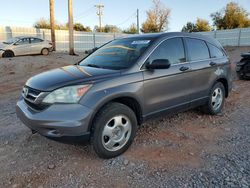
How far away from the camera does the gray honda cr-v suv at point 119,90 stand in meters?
3.26

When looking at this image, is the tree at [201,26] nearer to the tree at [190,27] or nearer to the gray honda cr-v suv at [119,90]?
the tree at [190,27]

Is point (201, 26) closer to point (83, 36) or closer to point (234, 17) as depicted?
point (234, 17)

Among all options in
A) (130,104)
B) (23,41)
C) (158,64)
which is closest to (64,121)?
(130,104)

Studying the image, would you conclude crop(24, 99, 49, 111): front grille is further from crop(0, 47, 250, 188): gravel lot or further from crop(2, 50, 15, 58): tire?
crop(2, 50, 15, 58): tire

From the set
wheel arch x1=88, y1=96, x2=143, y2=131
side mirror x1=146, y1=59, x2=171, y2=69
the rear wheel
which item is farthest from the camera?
the rear wheel

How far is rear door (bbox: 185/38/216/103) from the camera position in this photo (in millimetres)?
4730

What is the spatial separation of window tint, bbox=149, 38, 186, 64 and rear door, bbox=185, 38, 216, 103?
212 mm

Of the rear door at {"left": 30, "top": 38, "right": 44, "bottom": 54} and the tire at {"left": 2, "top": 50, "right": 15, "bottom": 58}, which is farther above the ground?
the rear door at {"left": 30, "top": 38, "right": 44, "bottom": 54}

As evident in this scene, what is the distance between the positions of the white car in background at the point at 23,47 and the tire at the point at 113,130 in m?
16.5

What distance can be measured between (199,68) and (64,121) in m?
2.79

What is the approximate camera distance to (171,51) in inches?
173

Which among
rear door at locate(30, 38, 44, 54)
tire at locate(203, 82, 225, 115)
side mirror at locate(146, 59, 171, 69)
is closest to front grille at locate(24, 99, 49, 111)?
side mirror at locate(146, 59, 171, 69)

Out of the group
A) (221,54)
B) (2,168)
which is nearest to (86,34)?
(221,54)

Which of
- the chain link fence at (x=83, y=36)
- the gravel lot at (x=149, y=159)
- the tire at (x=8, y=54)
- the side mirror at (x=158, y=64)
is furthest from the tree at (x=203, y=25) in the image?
the side mirror at (x=158, y=64)
